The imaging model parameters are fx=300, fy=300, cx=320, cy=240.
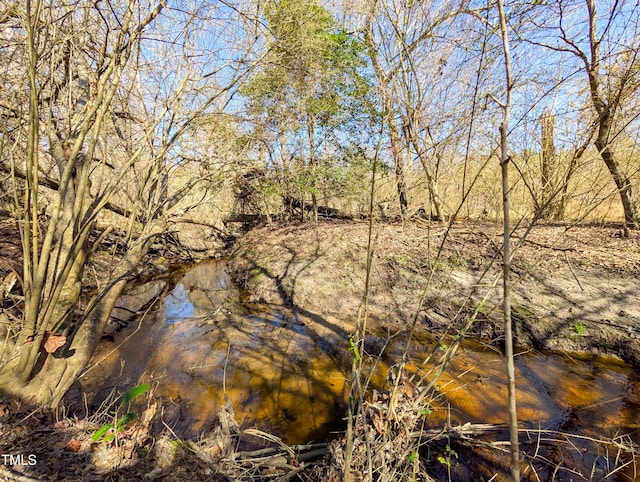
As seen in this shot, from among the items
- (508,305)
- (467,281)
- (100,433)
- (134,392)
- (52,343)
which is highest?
(508,305)

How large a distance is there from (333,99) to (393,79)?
700 centimetres

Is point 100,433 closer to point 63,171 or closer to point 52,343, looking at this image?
point 52,343

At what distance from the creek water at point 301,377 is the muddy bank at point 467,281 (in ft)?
1.28

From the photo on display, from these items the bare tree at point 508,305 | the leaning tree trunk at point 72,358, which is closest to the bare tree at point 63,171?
the leaning tree trunk at point 72,358

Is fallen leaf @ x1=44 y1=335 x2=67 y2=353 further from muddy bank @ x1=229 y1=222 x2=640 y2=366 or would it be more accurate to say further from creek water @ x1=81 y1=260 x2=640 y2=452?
muddy bank @ x1=229 y1=222 x2=640 y2=366

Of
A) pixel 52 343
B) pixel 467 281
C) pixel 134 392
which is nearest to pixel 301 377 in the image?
pixel 134 392

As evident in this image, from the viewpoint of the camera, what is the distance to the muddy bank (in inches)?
173

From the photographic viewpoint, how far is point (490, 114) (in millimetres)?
2541

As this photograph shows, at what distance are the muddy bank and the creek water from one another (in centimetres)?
39

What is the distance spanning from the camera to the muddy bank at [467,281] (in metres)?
4.40

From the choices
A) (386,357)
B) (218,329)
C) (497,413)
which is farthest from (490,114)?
(218,329)

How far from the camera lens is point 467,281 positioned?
216 inches

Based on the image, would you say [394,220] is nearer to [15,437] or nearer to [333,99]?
→ [333,99]

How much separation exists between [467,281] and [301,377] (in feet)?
11.5
